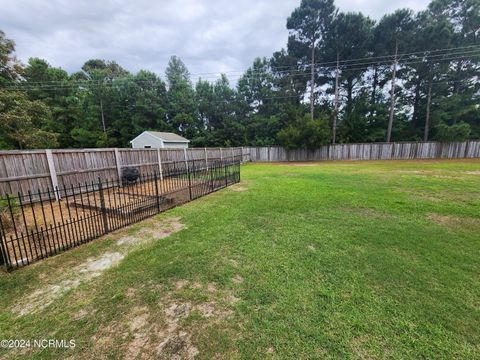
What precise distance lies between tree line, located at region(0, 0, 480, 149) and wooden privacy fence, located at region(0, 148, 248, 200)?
1276 centimetres

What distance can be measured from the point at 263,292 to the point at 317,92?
29435mm

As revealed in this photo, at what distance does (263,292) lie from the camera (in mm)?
2508

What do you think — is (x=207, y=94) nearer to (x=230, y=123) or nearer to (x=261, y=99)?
(x=230, y=123)

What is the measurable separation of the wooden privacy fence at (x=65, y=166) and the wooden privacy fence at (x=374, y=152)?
1431cm

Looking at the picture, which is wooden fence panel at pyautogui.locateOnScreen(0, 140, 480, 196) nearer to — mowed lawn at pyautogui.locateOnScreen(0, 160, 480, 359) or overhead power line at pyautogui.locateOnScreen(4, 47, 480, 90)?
mowed lawn at pyautogui.locateOnScreen(0, 160, 480, 359)

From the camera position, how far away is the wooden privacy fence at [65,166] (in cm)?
595

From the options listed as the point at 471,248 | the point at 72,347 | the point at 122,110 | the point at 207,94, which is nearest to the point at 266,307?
the point at 72,347

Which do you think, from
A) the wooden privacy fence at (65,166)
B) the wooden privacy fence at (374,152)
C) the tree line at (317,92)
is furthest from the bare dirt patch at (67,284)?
the wooden privacy fence at (374,152)

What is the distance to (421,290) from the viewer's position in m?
2.47

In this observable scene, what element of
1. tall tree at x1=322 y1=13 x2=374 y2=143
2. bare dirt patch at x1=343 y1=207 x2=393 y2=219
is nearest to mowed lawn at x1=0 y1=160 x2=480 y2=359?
bare dirt patch at x1=343 y1=207 x2=393 y2=219

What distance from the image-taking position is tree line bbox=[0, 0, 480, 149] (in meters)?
20.5

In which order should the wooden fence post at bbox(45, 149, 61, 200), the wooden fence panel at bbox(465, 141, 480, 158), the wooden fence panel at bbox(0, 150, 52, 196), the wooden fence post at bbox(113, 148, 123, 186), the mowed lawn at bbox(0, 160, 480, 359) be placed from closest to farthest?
the mowed lawn at bbox(0, 160, 480, 359) < the wooden fence panel at bbox(0, 150, 52, 196) < the wooden fence post at bbox(45, 149, 61, 200) < the wooden fence post at bbox(113, 148, 123, 186) < the wooden fence panel at bbox(465, 141, 480, 158)

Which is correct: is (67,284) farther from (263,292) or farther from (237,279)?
(263,292)

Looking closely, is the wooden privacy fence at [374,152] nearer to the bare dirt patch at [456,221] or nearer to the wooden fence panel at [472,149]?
the wooden fence panel at [472,149]
